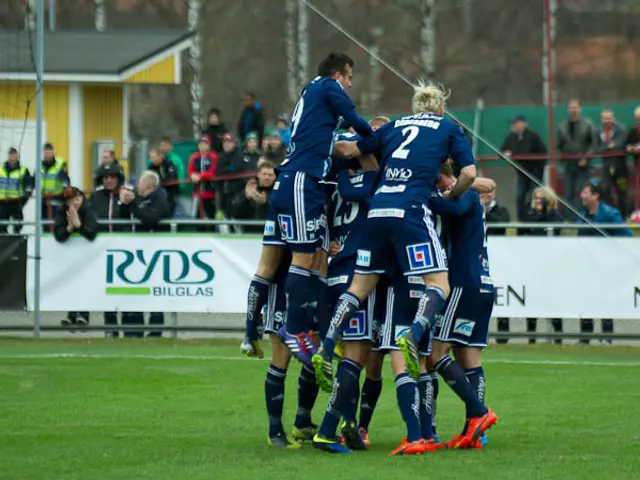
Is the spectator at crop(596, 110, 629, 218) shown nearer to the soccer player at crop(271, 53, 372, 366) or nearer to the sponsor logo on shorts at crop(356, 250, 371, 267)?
the soccer player at crop(271, 53, 372, 366)

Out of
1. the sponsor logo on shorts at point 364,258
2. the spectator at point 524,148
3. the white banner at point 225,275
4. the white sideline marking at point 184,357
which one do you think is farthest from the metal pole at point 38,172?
the sponsor logo on shorts at point 364,258

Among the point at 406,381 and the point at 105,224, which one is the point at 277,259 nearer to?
the point at 406,381

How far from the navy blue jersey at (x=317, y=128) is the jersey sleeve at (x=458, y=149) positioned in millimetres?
664

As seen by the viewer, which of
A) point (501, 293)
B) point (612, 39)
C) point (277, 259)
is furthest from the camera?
point (612, 39)

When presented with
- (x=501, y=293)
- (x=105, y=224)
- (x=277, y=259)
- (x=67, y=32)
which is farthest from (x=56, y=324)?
(x=67, y=32)

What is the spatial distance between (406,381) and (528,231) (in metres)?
8.72

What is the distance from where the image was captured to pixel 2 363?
15.1 metres

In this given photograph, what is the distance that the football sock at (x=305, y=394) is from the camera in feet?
32.7

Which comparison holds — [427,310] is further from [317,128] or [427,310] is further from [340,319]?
[317,128]

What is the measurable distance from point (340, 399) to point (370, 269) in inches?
32.2

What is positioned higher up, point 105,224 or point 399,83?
point 399,83

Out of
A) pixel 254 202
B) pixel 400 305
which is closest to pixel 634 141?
pixel 254 202

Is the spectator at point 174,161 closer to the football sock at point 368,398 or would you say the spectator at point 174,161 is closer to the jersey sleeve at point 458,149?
the football sock at point 368,398

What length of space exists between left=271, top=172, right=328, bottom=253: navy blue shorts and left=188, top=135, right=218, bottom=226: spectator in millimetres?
12245
